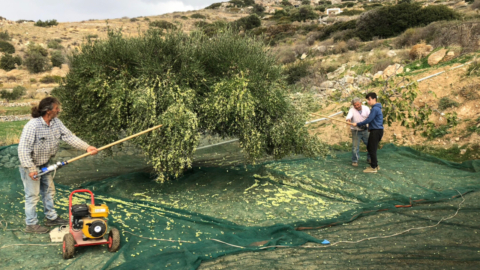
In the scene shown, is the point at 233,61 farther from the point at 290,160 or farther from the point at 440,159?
the point at 440,159

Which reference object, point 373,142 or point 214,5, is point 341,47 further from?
point 214,5

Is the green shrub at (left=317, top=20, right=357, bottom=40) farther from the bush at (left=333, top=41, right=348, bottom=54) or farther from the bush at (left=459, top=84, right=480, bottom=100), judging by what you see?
the bush at (left=459, top=84, right=480, bottom=100)

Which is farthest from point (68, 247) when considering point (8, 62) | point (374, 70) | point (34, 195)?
point (8, 62)

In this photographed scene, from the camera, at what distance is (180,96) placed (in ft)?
25.1

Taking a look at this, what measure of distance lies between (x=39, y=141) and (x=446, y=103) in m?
11.5

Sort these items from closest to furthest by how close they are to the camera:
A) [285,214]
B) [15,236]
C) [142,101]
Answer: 1. [15,236]
2. [285,214]
3. [142,101]

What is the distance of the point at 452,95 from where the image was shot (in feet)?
40.5

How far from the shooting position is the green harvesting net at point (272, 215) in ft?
15.5

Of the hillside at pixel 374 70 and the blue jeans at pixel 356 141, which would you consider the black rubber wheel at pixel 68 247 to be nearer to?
the hillside at pixel 374 70

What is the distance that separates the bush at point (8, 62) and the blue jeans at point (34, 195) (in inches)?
1441

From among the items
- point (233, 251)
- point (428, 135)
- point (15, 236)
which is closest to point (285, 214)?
point (233, 251)

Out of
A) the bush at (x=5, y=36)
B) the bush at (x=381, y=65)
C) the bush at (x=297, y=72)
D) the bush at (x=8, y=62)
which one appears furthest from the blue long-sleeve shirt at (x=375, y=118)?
the bush at (x=5, y=36)

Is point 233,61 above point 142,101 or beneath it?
above

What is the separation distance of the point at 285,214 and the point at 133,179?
3.69 meters
